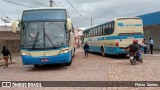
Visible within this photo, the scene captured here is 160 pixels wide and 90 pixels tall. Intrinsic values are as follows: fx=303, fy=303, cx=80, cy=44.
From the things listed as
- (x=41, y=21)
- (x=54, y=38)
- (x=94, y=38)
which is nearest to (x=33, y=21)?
(x=41, y=21)

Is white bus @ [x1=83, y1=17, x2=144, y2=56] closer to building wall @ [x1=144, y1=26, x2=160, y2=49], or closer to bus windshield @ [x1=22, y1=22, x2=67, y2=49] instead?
bus windshield @ [x1=22, y1=22, x2=67, y2=49]

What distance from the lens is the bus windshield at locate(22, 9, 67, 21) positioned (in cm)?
1838

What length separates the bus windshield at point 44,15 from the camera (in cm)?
1838

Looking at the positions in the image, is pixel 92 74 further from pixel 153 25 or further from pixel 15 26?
pixel 153 25

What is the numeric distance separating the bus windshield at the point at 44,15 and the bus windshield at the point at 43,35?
370mm

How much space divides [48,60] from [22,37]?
209 centimetres

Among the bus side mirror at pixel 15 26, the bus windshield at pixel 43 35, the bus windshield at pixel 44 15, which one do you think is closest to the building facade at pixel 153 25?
the bus windshield at pixel 44 15

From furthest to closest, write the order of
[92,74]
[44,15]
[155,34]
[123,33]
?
[155,34] → [123,33] → [44,15] → [92,74]

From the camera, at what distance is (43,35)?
58.3ft

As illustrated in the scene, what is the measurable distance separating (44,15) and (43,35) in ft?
4.75

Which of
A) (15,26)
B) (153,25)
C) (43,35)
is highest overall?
(153,25)

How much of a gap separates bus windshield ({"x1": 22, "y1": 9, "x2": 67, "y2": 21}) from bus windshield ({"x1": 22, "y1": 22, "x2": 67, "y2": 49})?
0.37 m

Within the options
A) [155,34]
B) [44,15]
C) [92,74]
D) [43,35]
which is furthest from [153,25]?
[92,74]

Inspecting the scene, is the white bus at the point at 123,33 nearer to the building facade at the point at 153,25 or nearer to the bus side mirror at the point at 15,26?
the building facade at the point at 153,25
